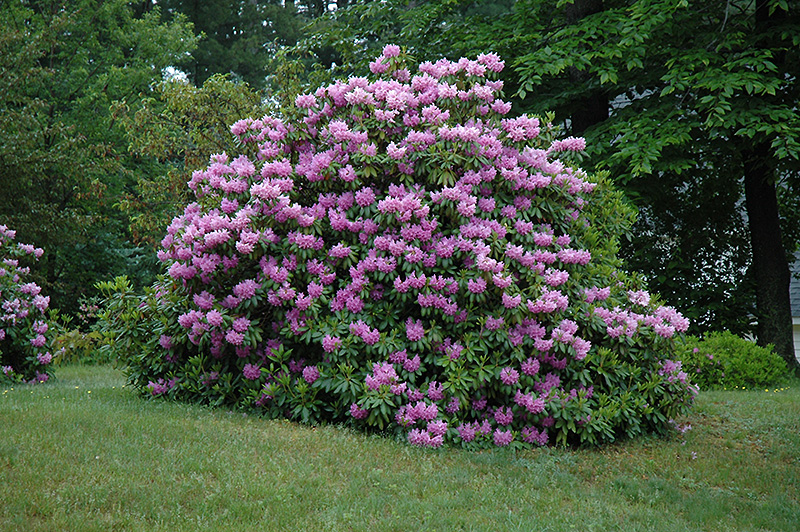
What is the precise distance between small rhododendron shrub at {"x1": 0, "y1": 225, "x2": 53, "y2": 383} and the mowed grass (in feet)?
9.53

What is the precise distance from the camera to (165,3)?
93.2 ft

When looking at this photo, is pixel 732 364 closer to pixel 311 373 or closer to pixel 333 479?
pixel 311 373

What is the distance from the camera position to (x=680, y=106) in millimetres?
10648

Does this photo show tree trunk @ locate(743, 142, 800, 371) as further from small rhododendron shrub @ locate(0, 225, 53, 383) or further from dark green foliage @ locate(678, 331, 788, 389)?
small rhododendron shrub @ locate(0, 225, 53, 383)

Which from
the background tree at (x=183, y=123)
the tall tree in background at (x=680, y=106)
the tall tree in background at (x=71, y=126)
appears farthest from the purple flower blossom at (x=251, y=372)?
the tall tree in background at (x=71, y=126)

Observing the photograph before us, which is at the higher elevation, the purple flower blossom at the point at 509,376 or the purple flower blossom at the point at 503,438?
the purple flower blossom at the point at 509,376

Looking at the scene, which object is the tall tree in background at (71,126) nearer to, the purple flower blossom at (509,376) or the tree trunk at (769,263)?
the purple flower blossom at (509,376)

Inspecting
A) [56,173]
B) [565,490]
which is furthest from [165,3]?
[565,490]

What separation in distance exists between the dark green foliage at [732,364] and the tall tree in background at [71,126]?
37.3 ft

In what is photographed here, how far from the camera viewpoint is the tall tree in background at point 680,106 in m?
9.97

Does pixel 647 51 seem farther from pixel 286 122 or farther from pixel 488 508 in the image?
pixel 488 508

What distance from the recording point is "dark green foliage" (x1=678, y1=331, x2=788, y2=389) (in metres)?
10.8

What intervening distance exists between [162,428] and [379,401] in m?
1.72

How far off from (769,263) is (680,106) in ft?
12.0
